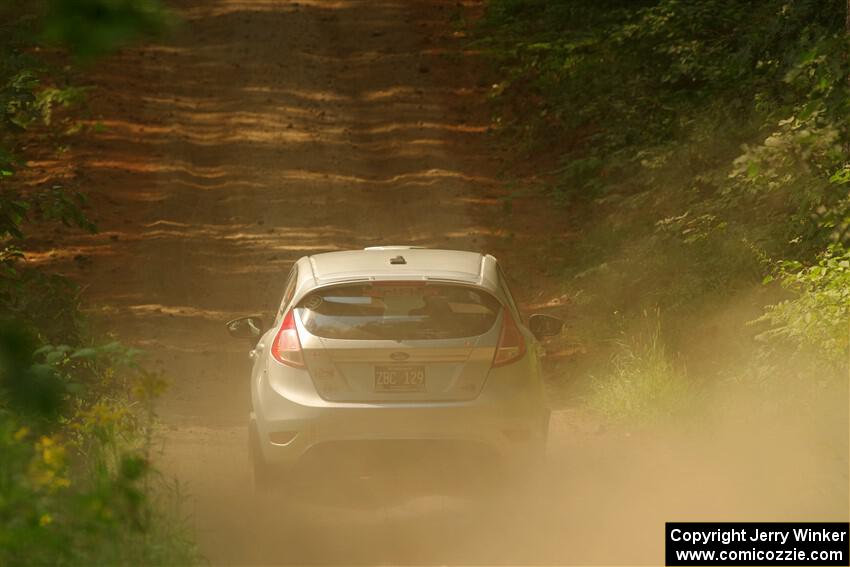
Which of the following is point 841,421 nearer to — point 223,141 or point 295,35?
point 223,141

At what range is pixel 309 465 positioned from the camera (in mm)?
8484

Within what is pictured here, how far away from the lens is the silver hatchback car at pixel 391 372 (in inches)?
330

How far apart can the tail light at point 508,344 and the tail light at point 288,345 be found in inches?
51.6

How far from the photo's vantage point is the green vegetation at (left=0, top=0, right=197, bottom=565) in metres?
3.71

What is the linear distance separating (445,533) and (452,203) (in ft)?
44.0

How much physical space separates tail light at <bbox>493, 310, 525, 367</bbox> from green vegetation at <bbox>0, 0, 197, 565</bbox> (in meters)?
2.31

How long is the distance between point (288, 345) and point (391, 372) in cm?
74

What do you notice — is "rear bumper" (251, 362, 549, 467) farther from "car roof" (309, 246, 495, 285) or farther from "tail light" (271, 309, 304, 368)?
"car roof" (309, 246, 495, 285)

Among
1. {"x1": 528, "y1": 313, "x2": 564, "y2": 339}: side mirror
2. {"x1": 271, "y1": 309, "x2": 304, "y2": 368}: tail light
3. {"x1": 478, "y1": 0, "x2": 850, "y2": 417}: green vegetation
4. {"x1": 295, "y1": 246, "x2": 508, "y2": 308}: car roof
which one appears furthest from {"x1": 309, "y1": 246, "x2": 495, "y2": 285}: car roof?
{"x1": 478, "y1": 0, "x2": 850, "y2": 417}: green vegetation

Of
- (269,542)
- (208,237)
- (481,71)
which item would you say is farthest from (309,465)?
(481,71)

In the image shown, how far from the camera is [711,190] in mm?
15242

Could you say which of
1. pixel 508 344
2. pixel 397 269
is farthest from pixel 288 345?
pixel 508 344

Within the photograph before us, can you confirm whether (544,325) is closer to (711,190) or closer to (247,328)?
(247,328)

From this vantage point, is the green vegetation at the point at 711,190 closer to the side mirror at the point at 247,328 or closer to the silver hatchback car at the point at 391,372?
the silver hatchback car at the point at 391,372
